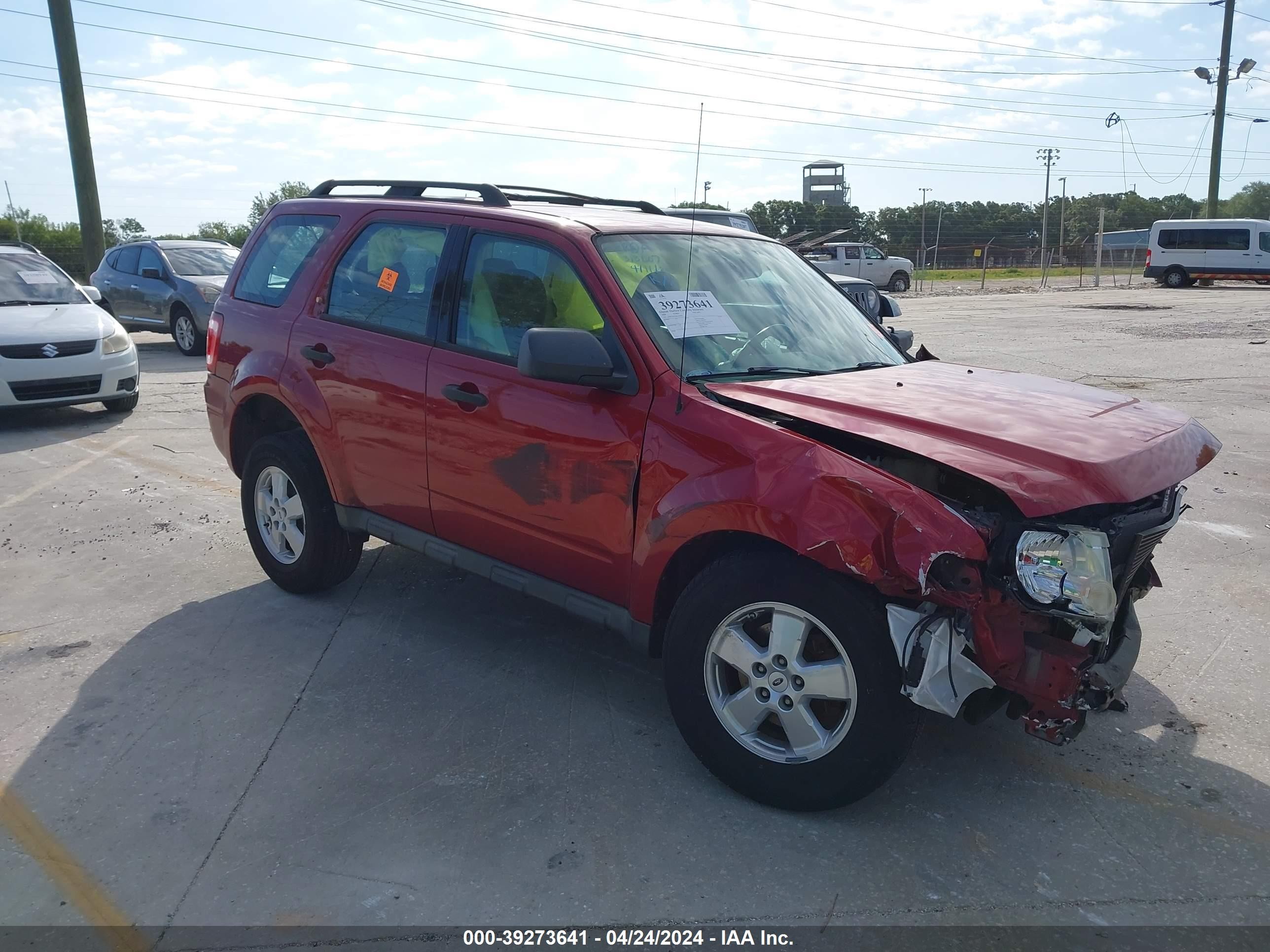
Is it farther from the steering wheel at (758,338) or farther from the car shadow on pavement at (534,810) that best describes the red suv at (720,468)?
the car shadow on pavement at (534,810)

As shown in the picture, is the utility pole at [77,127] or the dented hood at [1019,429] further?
the utility pole at [77,127]

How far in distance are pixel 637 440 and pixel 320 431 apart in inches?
77.0

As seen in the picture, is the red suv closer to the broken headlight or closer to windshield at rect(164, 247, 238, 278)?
the broken headlight

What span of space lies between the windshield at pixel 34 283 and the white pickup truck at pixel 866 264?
A: 29.4m

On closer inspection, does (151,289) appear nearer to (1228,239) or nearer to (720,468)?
(720,468)

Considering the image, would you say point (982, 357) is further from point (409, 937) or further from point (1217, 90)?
point (1217, 90)

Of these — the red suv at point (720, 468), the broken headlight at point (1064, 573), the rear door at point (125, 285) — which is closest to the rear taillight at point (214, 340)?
the red suv at point (720, 468)

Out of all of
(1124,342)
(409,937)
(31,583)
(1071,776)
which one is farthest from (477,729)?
(1124,342)

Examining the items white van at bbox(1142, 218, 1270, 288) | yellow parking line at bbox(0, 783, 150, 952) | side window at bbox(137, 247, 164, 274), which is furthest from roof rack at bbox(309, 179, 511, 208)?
white van at bbox(1142, 218, 1270, 288)

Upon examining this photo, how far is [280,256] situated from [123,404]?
20.8ft

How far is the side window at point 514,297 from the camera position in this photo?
3.77 metres

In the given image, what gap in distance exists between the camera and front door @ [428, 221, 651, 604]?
3559 millimetres

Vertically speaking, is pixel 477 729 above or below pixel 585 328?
below

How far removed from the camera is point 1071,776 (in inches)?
136
